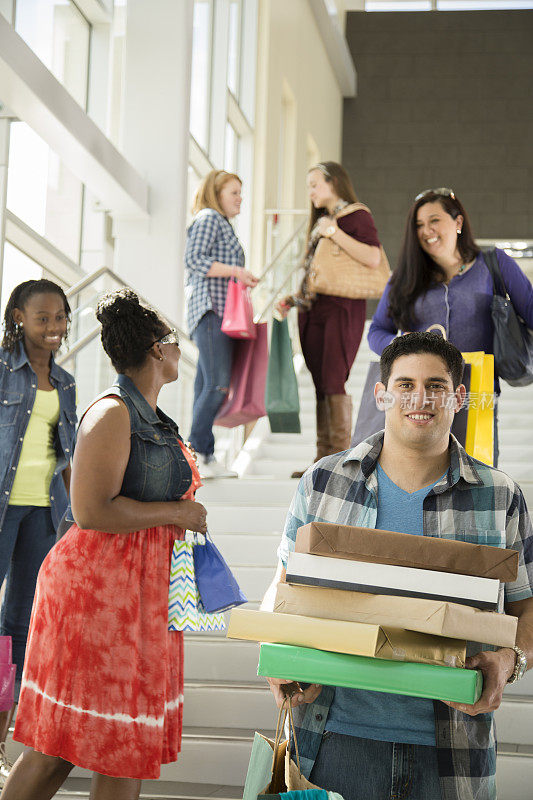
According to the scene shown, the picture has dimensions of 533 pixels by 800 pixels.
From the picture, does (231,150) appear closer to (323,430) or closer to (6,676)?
(323,430)

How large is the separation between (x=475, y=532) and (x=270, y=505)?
3156 mm

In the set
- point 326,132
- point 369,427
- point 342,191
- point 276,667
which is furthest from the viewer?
point 326,132

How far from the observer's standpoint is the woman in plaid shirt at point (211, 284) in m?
5.29

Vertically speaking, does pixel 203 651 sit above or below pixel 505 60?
below

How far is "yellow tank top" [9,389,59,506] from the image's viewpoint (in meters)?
3.42

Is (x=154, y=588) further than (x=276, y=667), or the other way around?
(x=154, y=588)

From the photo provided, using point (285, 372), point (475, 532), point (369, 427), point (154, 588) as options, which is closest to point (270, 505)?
point (285, 372)

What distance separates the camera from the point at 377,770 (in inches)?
73.7

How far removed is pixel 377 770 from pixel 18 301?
7.41 feet

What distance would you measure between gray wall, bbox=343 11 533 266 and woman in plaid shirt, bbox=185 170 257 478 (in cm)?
1054

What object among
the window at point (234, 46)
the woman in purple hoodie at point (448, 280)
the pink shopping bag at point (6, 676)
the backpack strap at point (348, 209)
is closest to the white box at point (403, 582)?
the pink shopping bag at point (6, 676)

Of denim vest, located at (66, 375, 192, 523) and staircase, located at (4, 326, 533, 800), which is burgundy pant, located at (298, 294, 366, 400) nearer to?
staircase, located at (4, 326, 533, 800)

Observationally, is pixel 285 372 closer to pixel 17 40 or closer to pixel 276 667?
pixel 17 40

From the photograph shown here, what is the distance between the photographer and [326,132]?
50.6 ft
